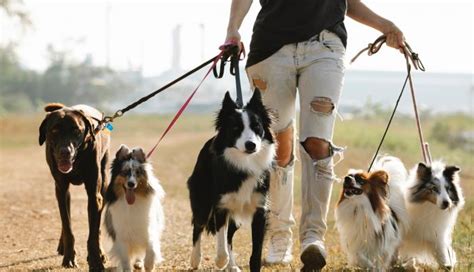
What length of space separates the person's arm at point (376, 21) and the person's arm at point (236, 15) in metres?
1.03

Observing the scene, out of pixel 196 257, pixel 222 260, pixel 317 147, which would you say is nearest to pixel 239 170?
pixel 222 260

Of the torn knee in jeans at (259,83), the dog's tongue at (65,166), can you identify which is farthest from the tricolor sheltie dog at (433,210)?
the dog's tongue at (65,166)

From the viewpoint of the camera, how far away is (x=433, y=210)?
746cm

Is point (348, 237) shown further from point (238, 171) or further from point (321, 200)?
point (238, 171)

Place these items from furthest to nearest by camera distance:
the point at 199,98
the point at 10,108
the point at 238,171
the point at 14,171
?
the point at 199,98 < the point at 10,108 < the point at 14,171 < the point at 238,171

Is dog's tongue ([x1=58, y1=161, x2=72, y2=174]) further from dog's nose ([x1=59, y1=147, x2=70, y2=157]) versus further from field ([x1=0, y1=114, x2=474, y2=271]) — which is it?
field ([x1=0, y1=114, x2=474, y2=271])

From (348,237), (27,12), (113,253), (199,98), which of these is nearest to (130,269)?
(113,253)

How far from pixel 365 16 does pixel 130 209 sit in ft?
8.84

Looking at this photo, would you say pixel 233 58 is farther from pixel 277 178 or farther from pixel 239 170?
pixel 277 178

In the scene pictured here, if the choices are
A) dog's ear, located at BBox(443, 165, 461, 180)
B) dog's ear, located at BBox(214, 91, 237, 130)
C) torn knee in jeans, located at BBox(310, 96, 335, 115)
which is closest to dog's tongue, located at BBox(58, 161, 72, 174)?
dog's ear, located at BBox(214, 91, 237, 130)

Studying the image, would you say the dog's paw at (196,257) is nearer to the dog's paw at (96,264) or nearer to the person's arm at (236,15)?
the dog's paw at (96,264)

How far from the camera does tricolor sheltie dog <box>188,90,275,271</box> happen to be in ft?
20.9

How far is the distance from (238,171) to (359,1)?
2.20 metres

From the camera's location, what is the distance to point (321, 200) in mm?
7121
